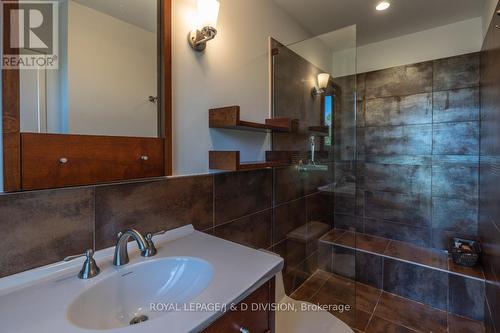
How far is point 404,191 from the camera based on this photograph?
2.56 metres

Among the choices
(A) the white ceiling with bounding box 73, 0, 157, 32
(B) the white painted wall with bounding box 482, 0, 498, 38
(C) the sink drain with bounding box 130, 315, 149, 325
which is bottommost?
(C) the sink drain with bounding box 130, 315, 149, 325

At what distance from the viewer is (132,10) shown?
1.02 meters

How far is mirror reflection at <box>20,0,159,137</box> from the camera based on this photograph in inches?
31.5

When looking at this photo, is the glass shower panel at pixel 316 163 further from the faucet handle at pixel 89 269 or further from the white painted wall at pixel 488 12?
the faucet handle at pixel 89 269

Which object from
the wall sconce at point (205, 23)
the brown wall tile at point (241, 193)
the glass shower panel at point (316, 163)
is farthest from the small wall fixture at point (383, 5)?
the brown wall tile at point (241, 193)

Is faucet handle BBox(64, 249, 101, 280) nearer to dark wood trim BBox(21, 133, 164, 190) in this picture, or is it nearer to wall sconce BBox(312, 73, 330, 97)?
dark wood trim BBox(21, 133, 164, 190)

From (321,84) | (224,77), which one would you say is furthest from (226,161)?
(321,84)

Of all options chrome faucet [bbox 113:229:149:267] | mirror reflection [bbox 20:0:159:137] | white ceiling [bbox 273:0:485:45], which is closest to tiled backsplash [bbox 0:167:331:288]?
chrome faucet [bbox 113:229:149:267]

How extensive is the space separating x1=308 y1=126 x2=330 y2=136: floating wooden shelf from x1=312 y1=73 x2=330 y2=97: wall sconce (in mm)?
296

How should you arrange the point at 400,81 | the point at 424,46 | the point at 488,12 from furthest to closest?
the point at 400,81
the point at 424,46
the point at 488,12

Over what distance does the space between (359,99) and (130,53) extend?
2.53 metres

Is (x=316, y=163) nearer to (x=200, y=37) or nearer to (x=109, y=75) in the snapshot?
(x=200, y=37)

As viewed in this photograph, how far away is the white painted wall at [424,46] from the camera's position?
7.32 ft

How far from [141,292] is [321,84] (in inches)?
82.1
